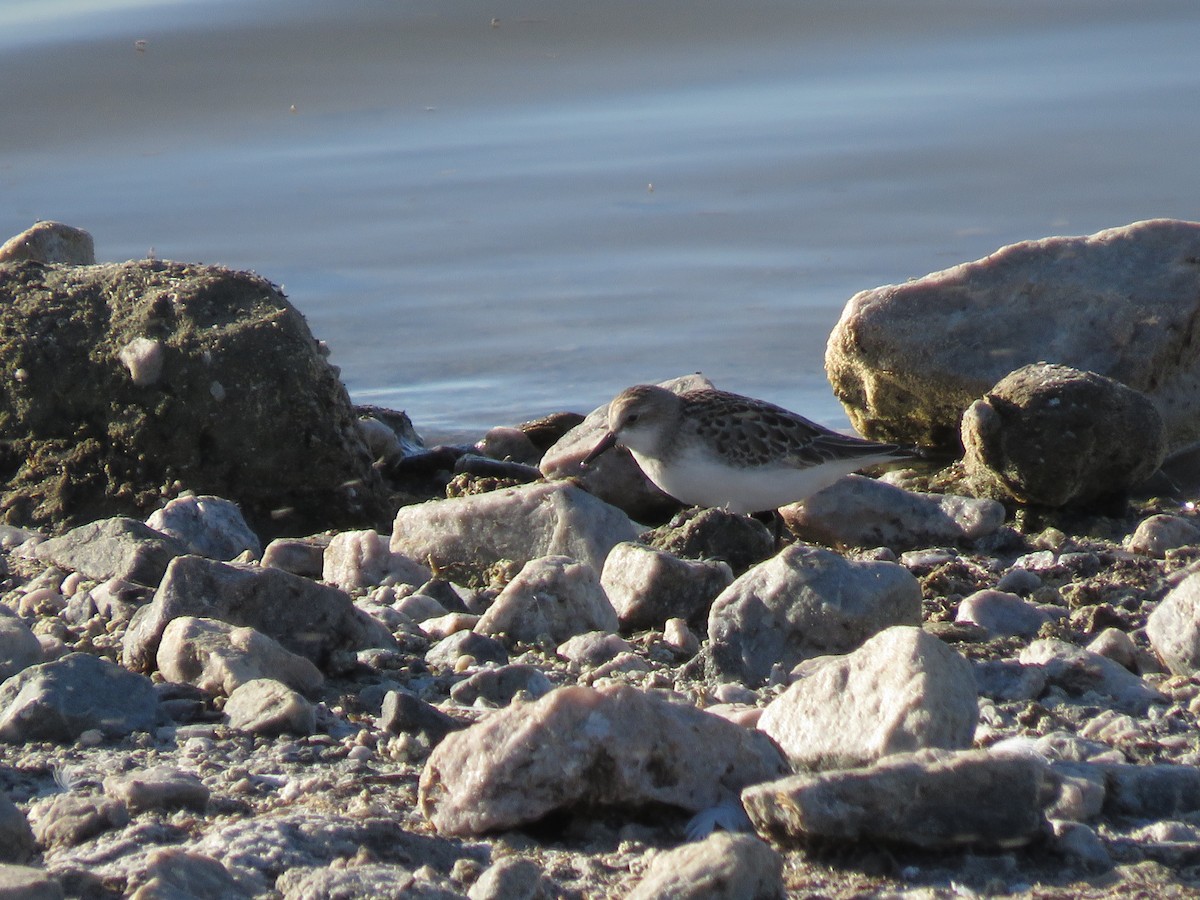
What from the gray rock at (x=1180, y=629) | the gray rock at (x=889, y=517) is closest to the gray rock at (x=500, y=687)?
the gray rock at (x=1180, y=629)

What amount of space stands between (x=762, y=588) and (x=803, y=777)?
1.14 meters

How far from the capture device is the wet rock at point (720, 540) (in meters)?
4.88

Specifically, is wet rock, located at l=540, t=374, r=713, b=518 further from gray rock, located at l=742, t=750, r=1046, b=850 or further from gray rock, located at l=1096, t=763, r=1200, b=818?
gray rock, located at l=742, t=750, r=1046, b=850

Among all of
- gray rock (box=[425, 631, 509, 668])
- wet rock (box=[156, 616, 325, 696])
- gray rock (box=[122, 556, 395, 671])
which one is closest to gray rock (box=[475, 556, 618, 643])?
gray rock (box=[425, 631, 509, 668])

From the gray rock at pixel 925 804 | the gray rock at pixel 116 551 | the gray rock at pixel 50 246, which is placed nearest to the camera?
the gray rock at pixel 925 804

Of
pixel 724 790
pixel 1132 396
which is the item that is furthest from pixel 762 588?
pixel 1132 396

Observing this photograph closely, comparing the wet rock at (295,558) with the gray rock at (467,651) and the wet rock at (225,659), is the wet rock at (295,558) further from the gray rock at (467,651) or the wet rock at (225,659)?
the wet rock at (225,659)

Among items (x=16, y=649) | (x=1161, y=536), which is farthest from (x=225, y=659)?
(x=1161, y=536)

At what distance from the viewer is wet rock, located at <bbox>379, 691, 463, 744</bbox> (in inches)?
134

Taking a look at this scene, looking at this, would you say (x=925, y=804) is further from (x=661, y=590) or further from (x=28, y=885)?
(x=661, y=590)

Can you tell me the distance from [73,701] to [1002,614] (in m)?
2.15

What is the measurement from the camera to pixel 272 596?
160 inches

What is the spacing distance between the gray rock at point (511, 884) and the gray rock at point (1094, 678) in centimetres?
145

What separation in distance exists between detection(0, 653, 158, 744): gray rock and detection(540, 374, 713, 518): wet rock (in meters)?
2.52
